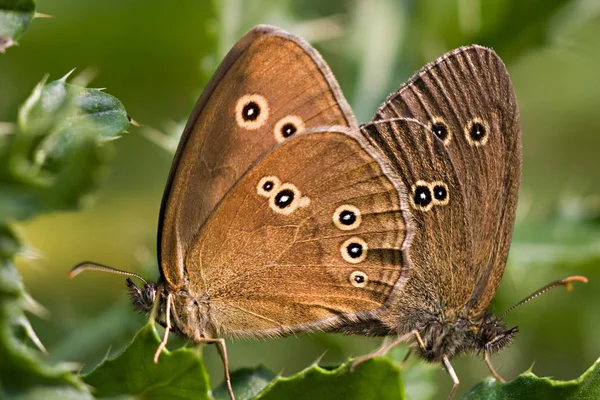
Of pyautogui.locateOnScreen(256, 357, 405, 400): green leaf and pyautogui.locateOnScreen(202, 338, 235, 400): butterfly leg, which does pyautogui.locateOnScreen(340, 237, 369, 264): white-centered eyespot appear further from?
pyautogui.locateOnScreen(256, 357, 405, 400): green leaf

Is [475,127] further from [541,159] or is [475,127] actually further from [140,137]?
[541,159]

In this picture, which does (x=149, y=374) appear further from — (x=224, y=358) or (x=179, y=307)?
(x=179, y=307)

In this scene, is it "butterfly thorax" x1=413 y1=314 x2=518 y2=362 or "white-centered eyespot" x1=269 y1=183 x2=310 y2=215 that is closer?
"white-centered eyespot" x1=269 y1=183 x2=310 y2=215

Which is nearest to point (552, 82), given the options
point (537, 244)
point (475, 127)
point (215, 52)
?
point (537, 244)

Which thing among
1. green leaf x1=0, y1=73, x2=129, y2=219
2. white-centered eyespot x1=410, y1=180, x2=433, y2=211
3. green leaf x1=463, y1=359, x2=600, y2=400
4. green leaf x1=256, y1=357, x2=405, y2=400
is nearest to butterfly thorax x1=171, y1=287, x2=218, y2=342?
green leaf x1=0, y1=73, x2=129, y2=219

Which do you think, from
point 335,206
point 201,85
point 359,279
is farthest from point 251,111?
point 359,279

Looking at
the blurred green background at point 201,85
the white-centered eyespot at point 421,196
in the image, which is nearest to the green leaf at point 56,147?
the blurred green background at point 201,85

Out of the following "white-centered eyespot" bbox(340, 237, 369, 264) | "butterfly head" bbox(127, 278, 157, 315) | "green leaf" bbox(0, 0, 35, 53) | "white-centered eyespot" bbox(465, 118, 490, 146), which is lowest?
"butterfly head" bbox(127, 278, 157, 315)
